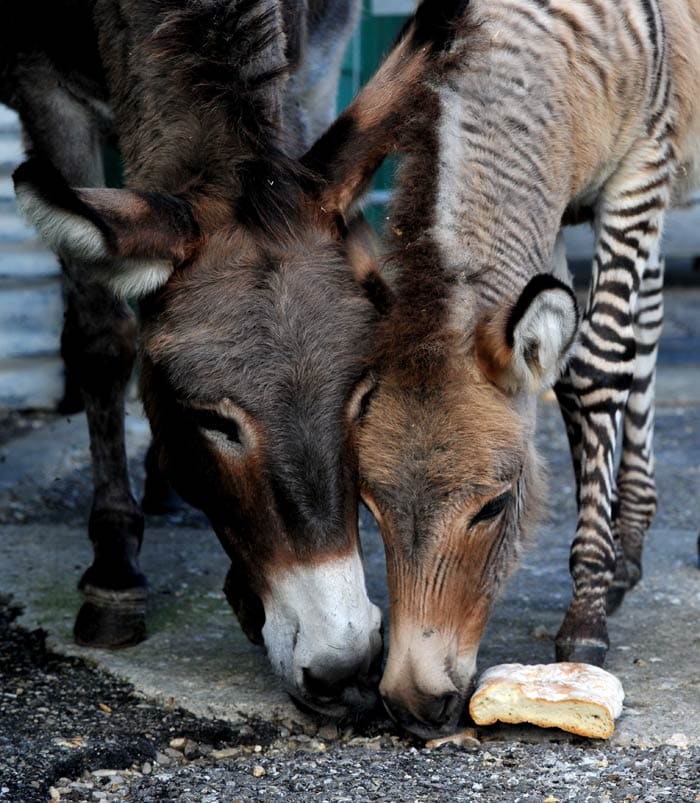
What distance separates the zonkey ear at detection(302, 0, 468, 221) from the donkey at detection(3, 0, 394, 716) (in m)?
0.07

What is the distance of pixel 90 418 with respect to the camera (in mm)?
5223

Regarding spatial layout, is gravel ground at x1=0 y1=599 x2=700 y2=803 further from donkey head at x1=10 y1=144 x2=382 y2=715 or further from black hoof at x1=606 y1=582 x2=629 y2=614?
black hoof at x1=606 y1=582 x2=629 y2=614

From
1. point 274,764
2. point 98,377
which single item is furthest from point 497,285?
point 98,377

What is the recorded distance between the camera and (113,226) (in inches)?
144

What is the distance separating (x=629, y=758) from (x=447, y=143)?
6.53 feet

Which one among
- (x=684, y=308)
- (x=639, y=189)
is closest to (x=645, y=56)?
(x=639, y=189)

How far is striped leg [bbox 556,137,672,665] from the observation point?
455 centimetres

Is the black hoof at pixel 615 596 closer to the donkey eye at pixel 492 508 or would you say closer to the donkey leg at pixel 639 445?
the donkey leg at pixel 639 445

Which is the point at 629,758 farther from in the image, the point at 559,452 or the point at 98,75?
the point at 559,452

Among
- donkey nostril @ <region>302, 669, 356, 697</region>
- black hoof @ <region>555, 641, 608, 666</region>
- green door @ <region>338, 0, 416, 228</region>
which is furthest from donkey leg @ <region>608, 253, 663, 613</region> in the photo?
green door @ <region>338, 0, 416, 228</region>

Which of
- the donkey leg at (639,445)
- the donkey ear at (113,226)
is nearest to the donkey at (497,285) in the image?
the donkey leg at (639,445)

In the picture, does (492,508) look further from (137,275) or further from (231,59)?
(231,59)

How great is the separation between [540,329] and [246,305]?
→ 0.86 meters

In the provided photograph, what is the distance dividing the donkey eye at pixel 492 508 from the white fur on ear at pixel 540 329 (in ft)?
1.13
